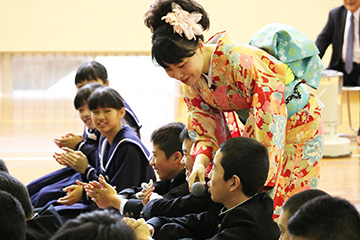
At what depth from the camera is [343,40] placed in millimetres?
6316

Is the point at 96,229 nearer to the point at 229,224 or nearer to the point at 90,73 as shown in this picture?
the point at 229,224

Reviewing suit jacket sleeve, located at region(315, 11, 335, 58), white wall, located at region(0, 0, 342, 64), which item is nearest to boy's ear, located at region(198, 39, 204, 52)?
suit jacket sleeve, located at region(315, 11, 335, 58)

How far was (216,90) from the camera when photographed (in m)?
2.23

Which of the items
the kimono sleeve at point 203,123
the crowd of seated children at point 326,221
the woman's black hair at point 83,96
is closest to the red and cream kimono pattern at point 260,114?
the kimono sleeve at point 203,123

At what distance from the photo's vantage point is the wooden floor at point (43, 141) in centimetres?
432

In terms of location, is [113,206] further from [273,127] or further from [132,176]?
[273,127]

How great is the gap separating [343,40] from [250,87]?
4.50m

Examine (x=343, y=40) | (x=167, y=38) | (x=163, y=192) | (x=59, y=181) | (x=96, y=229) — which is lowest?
(x=59, y=181)

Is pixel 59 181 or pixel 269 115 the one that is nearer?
pixel 269 115

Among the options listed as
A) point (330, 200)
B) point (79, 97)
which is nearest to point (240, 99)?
point (330, 200)

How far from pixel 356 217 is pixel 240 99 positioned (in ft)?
2.71

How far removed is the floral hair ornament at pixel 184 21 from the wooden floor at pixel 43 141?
6.41 feet

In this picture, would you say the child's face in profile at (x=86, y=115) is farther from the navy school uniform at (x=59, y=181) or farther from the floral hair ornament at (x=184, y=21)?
the floral hair ornament at (x=184, y=21)

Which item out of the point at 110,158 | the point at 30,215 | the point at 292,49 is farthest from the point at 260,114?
the point at 110,158
